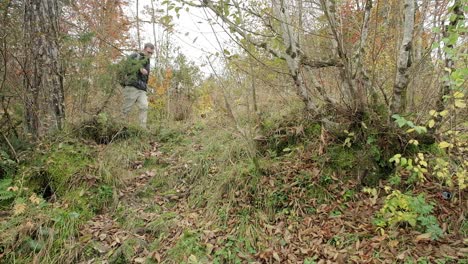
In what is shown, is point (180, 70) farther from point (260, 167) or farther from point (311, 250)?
point (311, 250)

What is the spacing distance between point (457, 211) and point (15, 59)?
5013mm

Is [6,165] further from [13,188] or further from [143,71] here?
[143,71]

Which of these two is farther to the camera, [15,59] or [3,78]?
[15,59]

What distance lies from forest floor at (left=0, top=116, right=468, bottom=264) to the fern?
28cm

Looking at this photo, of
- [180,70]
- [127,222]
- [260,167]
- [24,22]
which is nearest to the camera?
[127,222]

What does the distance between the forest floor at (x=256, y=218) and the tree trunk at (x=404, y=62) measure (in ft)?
2.51

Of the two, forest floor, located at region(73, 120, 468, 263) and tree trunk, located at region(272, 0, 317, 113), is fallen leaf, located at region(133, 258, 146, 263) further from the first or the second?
tree trunk, located at region(272, 0, 317, 113)

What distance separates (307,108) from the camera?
3252mm

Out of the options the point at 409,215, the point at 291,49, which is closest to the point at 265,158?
the point at 291,49

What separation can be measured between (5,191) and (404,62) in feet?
13.3

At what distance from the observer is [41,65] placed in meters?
3.68

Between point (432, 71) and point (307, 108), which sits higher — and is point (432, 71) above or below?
above

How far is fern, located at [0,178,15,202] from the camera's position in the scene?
275cm

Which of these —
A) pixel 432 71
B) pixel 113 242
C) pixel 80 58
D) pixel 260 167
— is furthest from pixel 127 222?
pixel 432 71
